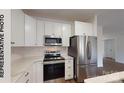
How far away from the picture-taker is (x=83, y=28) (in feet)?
9.30

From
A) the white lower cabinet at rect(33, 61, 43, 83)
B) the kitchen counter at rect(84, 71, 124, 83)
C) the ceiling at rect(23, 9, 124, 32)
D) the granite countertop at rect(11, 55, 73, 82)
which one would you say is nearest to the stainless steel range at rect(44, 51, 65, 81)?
the white lower cabinet at rect(33, 61, 43, 83)

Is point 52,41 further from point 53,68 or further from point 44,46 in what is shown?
point 53,68

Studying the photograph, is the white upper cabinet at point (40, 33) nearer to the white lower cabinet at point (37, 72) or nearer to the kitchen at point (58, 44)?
the kitchen at point (58, 44)

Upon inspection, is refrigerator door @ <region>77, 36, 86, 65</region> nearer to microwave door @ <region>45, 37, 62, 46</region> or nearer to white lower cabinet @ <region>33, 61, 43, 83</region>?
microwave door @ <region>45, 37, 62, 46</region>

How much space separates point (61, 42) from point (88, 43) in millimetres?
738

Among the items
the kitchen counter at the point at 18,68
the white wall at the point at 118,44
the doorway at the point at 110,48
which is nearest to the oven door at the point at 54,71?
the kitchen counter at the point at 18,68

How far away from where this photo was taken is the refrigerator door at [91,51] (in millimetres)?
2662

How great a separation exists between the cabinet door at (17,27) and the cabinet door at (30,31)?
0.16 meters

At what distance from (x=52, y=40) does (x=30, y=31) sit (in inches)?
24.3

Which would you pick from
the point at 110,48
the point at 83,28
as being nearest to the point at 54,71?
the point at 83,28
